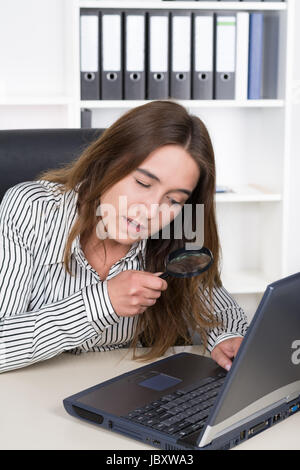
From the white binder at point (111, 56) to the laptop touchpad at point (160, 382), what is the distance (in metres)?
1.54

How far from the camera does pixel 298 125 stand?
9.01 feet

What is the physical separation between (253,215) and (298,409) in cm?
192

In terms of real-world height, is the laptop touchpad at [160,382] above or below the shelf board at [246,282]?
above

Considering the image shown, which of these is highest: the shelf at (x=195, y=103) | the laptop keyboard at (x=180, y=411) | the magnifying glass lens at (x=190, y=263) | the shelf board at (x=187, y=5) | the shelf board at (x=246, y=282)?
the shelf board at (x=187, y=5)

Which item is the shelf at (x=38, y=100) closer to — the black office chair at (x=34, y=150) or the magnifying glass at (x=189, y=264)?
the black office chair at (x=34, y=150)

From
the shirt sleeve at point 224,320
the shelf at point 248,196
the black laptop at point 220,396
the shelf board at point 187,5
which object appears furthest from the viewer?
the shelf at point 248,196

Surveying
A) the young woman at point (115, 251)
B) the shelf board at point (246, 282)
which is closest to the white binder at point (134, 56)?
the shelf board at point (246, 282)

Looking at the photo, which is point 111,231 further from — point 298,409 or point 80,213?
point 298,409

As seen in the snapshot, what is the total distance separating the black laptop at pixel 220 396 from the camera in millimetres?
833

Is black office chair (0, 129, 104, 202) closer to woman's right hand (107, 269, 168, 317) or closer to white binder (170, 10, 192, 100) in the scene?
woman's right hand (107, 269, 168, 317)

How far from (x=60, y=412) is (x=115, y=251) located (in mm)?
490

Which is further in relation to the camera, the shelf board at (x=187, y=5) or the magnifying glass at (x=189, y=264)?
the shelf board at (x=187, y=5)

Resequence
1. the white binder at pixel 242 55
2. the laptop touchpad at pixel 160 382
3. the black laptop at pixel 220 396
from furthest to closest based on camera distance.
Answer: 1. the white binder at pixel 242 55
2. the laptop touchpad at pixel 160 382
3. the black laptop at pixel 220 396

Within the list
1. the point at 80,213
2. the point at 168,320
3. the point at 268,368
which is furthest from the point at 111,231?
the point at 268,368
